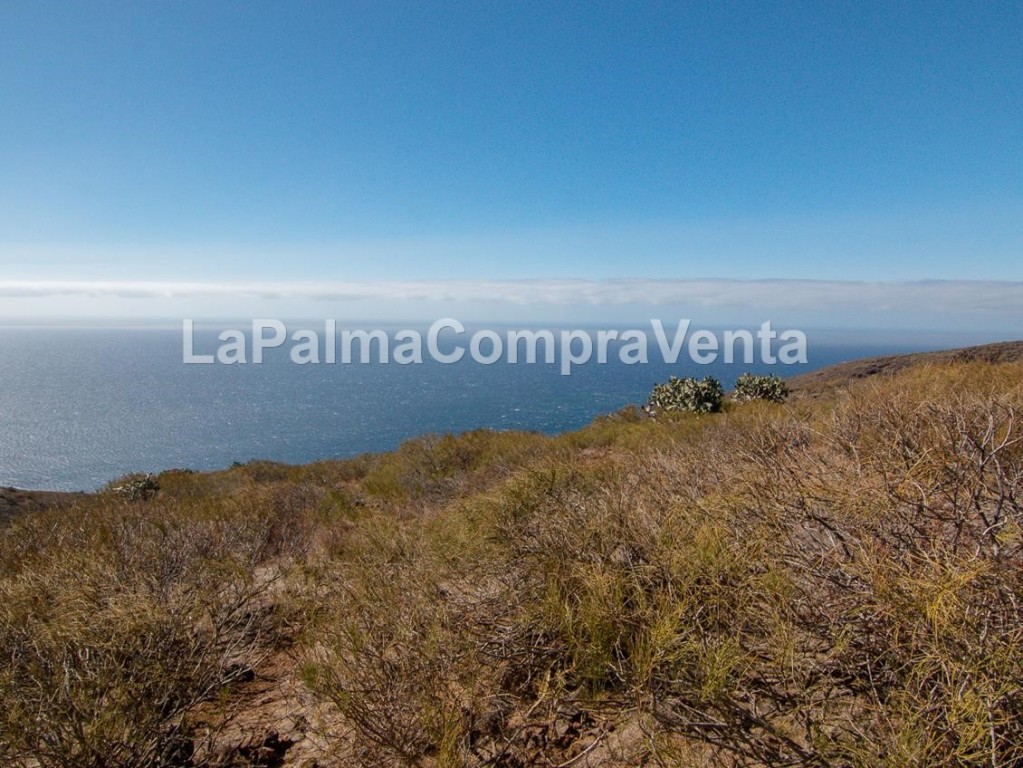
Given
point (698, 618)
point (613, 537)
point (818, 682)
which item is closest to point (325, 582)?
point (613, 537)

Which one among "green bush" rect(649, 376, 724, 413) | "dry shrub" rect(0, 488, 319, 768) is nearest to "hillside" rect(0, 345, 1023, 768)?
"dry shrub" rect(0, 488, 319, 768)

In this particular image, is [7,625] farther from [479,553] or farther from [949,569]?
[949,569]

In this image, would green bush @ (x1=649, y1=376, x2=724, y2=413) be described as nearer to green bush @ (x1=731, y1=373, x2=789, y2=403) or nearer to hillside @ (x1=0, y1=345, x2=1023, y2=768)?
green bush @ (x1=731, y1=373, x2=789, y2=403)

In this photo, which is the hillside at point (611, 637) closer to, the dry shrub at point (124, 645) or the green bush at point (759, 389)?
the dry shrub at point (124, 645)

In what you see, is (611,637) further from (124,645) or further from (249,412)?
(249,412)

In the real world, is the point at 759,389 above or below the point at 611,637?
above

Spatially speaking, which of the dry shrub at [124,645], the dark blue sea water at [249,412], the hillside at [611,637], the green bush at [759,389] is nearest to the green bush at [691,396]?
the green bush at [759,389]

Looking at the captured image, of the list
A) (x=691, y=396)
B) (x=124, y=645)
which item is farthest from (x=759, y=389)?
(x=124, y=645)
